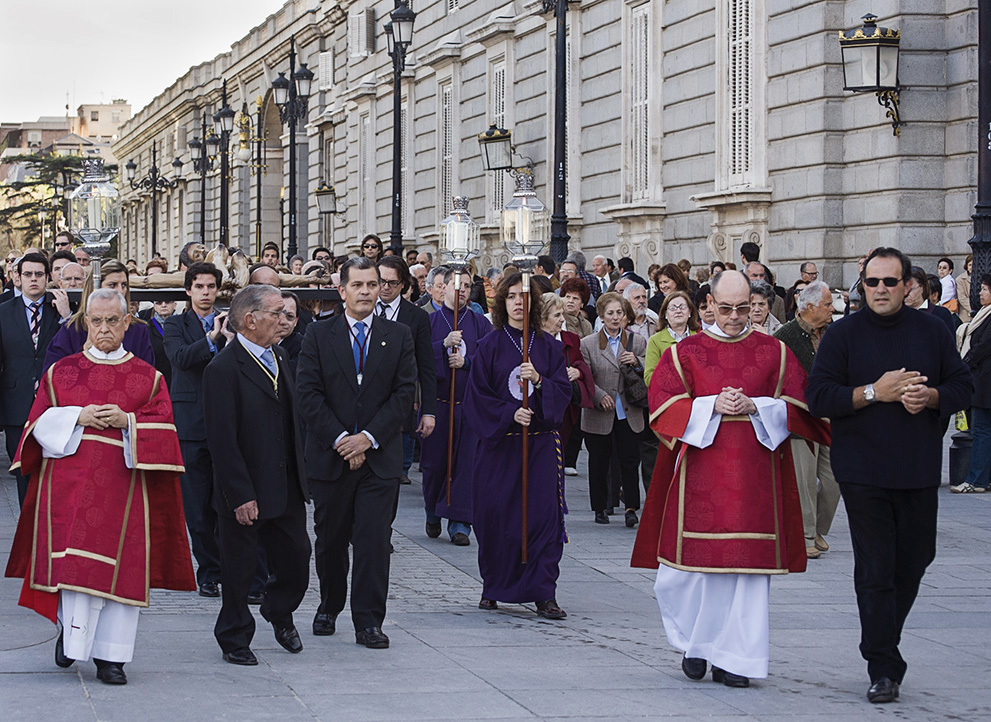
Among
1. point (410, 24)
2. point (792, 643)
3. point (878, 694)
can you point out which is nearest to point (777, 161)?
point (410, 24)

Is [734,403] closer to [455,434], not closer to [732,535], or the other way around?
[732,535]

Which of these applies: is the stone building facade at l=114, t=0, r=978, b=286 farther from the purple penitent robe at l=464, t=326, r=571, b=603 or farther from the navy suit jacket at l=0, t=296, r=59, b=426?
the navy suit jacket at l=0, t=296, r=59, b=426

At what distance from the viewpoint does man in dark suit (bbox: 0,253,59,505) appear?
37.2ft

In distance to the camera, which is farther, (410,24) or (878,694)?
(410,24)

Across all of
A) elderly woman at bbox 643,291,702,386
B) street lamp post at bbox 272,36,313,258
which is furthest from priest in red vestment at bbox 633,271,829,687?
street lamp post at bbox 272,36,313,258

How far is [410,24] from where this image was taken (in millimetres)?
27375

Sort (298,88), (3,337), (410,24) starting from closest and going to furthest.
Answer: (3,337), (410,24), (298,88)

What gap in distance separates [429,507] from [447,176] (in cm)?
2376

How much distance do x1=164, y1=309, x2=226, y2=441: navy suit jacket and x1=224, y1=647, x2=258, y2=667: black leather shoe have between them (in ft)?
6.76

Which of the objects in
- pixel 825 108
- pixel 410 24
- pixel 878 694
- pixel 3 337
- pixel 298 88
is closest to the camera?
pixel 878 694

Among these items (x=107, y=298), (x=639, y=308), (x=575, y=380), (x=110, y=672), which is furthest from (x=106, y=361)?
(x=639, y=308)

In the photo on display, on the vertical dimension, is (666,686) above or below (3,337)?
below

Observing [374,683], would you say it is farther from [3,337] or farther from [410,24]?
[410,24]

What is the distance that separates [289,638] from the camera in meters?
7.86
